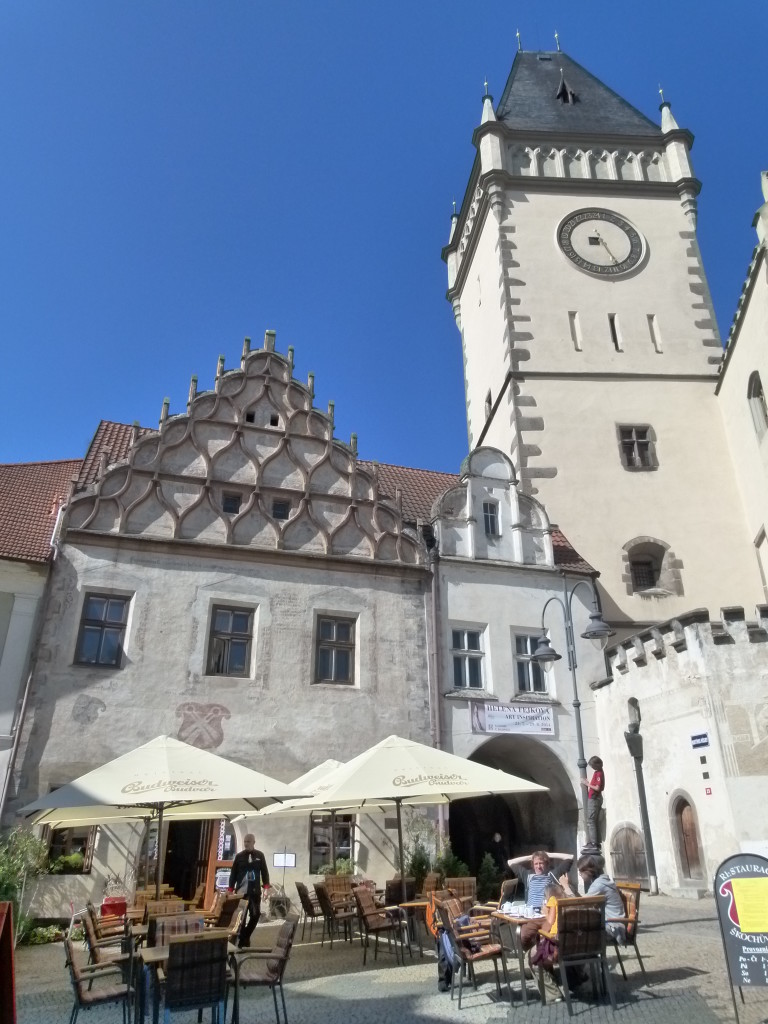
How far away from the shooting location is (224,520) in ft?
52.5

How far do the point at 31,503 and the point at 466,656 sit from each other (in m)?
10.00

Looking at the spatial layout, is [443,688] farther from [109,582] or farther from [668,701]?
[109,582]

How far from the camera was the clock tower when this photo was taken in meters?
20.9

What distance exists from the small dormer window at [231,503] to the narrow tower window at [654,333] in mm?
14780

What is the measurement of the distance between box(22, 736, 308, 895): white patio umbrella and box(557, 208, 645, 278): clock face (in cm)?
2111

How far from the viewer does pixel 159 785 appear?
29.1ft

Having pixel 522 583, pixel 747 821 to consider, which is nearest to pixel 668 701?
pixel 747 821

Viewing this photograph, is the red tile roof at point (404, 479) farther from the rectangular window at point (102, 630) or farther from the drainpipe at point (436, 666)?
the rectangular window at point (102, 630)

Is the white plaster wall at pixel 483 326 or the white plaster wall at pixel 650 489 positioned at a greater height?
the white plaster wall at pixel 483 326

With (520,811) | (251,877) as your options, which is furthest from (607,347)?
(251,877)

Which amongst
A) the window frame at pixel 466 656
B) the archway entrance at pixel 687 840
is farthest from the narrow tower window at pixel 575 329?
the archway entrance at pixel 687 840

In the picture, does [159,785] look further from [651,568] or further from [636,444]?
[636,444]

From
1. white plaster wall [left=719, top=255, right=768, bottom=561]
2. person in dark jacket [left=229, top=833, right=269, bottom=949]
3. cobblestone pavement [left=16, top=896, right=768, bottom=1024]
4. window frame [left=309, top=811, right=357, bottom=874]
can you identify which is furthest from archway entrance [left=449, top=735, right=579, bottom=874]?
white plaster wall [left=719, top=255, right=768, bottom=561]

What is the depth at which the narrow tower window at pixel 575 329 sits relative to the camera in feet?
78.4
